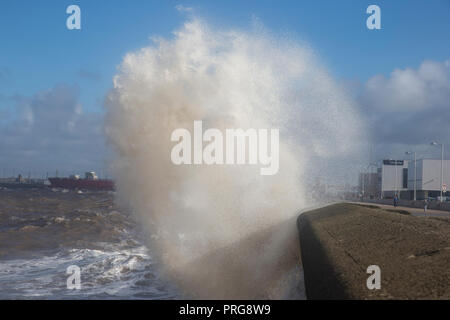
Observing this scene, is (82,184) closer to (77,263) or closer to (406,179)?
(406,179)

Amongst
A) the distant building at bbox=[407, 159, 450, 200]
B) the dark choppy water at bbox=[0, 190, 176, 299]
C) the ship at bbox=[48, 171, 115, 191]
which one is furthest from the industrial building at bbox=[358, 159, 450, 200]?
the ship at bbox=[48, 171, 115, 191]

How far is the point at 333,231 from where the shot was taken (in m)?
10.7

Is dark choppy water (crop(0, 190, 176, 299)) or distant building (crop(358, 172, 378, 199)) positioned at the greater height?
dark choppy water (crop(0, 190, 176, 299))

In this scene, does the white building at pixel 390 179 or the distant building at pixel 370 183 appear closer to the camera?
the white building at pixel 390 179

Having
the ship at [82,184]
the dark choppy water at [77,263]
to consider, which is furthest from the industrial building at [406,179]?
the ship at [82,184]

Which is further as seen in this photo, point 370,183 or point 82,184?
point 82,184

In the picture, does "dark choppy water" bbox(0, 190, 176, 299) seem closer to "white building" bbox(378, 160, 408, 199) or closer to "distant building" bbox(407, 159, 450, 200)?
"distant building" bbox(407, 159, 450, 200)

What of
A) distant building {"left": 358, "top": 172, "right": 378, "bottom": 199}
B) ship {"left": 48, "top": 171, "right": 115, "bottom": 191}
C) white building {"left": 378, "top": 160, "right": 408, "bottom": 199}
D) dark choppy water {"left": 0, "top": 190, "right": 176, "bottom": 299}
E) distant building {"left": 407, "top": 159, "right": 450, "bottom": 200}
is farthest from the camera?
ship {"left": 48, "top": 171, "right": 115, "bottom": 191}

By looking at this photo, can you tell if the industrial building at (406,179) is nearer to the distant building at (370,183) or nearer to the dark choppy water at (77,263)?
the distant building at (370,183)

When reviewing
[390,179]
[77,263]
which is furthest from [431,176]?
[77,263]

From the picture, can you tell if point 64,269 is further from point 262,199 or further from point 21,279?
point 262,199

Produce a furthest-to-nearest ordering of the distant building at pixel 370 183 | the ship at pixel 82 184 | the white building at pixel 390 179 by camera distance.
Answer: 1. the ship at pixel 82 184
2. the distant building at pixel 370 183
3. the white building at pixel 390 179

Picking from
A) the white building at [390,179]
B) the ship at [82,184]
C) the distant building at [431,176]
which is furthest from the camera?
the ship at [82,184]
